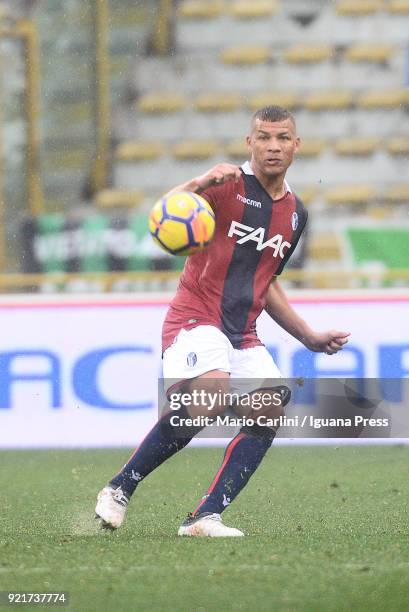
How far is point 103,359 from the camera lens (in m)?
10.1

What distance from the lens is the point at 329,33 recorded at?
49.4 ft

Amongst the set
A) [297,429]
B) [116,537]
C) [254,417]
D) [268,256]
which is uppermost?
[268,256]

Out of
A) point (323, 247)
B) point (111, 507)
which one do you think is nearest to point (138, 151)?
point (323, 247)

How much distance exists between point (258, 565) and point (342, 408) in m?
4.22

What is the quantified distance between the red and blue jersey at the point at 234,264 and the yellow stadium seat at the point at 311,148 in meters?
8.70

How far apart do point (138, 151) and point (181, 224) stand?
30.8ft

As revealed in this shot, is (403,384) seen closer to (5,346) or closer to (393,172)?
(5,346)

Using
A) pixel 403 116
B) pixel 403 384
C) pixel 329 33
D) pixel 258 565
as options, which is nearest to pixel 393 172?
pixel 403 116

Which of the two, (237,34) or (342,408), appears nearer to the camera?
(342,408)

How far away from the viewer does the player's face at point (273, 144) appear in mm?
5711

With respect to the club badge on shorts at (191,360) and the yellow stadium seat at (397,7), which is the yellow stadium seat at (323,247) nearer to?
the yellow stadium seat at (397,7)

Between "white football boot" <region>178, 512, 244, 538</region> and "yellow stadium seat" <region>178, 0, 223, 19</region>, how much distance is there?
1031cm

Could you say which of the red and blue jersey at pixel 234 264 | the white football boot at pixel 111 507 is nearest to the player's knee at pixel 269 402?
the red and blue jersey at pixel 234 264
